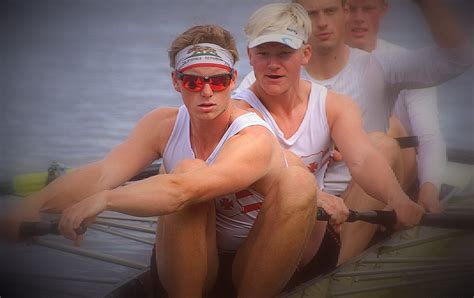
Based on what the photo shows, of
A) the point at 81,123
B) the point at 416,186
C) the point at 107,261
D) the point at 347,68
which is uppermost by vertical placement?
the point at 347,68

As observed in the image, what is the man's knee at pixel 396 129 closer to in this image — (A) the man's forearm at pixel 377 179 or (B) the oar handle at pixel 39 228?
(A) the man's forearm at pixel 377 179

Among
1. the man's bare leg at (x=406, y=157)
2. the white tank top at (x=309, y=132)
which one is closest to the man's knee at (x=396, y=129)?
the man's bare leg at (x=406, y=157)

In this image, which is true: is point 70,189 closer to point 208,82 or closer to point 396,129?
point 208,82

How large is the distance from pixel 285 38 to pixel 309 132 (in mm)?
354

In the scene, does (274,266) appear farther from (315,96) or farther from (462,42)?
(462,42)

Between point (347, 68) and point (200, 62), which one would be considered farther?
point (347, 68)

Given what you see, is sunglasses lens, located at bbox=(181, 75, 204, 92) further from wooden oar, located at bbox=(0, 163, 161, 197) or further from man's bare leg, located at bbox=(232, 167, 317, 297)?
man's bare leg, located at bbox=(232, 167, 317, 297)

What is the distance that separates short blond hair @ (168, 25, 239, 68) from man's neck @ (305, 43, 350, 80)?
31 cm

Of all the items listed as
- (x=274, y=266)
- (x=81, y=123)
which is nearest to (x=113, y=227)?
(x=81, y=123)

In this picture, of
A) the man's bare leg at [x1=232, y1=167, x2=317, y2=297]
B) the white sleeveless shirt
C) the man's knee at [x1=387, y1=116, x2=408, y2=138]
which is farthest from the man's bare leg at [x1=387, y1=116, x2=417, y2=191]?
the white sleeveless shirt

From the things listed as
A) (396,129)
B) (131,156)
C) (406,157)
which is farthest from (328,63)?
(131,156)

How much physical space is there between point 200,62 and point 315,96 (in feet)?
1.56

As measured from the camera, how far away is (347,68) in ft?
9.95

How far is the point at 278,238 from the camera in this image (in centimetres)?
282
